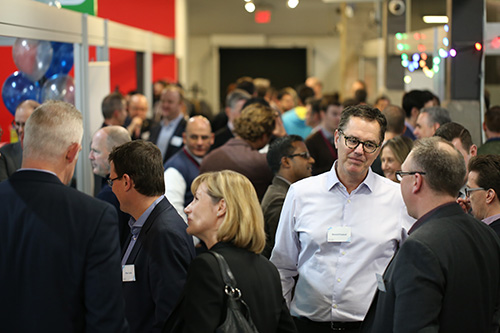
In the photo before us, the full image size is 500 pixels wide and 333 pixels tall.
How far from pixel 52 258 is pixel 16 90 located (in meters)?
2.83

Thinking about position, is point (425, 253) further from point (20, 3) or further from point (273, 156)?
point (20, 3)

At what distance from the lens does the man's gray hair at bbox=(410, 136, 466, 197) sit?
2215 mm

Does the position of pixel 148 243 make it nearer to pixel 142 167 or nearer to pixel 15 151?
pixel 142 167

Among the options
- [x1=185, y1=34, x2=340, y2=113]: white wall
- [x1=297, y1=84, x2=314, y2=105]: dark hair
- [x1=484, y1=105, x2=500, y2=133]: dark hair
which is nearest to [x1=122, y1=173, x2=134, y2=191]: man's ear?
[x1=484, y1=105, x2=500, y2=133]: dark hair

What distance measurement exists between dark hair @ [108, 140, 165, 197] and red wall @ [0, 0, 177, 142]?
2119 mm

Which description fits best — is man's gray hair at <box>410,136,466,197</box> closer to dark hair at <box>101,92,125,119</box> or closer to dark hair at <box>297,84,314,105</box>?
dark hair at <box>101,92,125,119</box>

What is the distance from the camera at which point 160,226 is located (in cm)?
260

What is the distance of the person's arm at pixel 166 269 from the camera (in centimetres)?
251

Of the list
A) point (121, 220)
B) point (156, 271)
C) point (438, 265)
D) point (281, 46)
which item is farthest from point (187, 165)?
point (281, 46)

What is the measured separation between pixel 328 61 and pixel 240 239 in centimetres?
1854

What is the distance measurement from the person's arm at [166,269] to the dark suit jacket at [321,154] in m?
2.76

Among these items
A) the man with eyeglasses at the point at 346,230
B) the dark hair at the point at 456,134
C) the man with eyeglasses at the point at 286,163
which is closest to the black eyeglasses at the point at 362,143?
the man with eyeglasses at the point at 346,230

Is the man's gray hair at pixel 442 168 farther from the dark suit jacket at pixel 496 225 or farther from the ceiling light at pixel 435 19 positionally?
the ceiling light at pixel 435 19

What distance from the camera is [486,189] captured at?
114 inches
